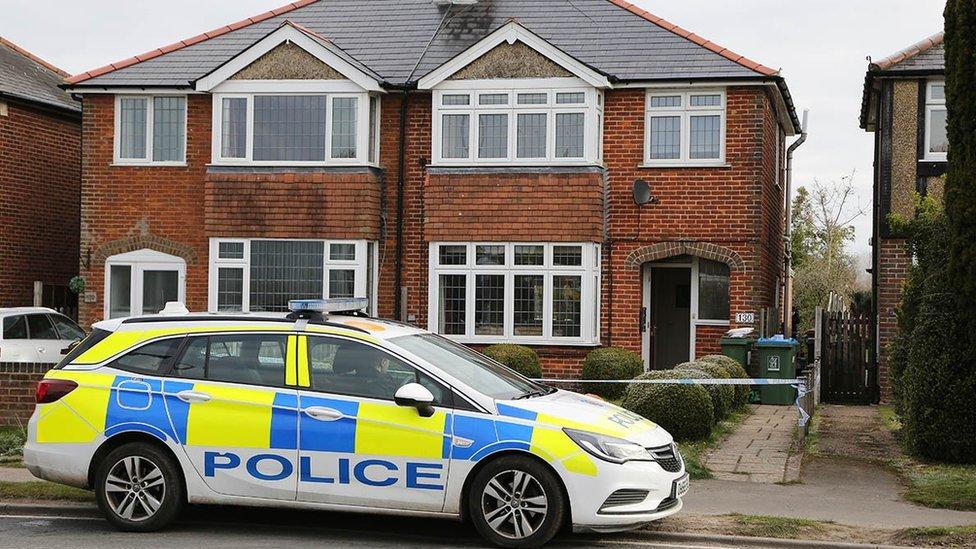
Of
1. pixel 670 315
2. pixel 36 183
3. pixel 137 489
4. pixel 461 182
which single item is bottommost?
pixel 137 489

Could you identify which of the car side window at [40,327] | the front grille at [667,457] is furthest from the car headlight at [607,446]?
the car side window at [40,327]

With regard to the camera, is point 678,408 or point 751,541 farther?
point 678,408

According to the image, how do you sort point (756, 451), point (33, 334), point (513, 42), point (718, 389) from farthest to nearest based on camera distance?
1. point (513, 42)
2. point (33, 334)
3. point (718, 389)
4. point (756, 451)

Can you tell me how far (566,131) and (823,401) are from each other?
20.2 ft

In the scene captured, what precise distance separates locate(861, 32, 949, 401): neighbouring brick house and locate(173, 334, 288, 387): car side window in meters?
14.0

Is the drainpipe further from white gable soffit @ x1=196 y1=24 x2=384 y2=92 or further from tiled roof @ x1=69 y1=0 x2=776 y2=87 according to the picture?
white gable soffit @ x1=196 y1=24 x2=384 y2=92

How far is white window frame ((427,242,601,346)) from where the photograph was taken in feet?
69.1

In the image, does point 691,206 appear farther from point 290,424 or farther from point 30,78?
point 30,78

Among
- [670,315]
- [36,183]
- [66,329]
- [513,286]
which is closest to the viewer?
[66,329]

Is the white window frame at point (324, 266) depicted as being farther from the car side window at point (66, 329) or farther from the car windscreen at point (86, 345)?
the car windscreen at point (86, 345)

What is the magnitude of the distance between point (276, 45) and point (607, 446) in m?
14.8

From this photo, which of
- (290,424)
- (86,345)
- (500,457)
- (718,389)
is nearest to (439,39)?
(718,389)

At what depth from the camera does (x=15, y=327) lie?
19234 mm

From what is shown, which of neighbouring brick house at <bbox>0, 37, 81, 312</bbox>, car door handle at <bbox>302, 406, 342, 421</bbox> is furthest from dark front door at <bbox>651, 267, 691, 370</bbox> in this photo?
car door handle at <bbox>302, 406, 342, 421</bbox>
